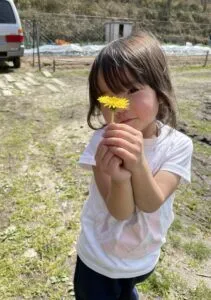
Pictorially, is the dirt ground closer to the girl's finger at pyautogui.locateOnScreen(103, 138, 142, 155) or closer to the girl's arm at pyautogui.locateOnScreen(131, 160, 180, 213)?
the girl's arm at pyautogui.locateOnScreen(131, 160, 180, 213)

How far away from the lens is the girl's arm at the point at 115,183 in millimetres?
799

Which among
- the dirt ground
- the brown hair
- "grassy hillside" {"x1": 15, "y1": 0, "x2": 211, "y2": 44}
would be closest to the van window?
the dirt ground

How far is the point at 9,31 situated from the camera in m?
8.73

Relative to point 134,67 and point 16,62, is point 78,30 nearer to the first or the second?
point 16,62

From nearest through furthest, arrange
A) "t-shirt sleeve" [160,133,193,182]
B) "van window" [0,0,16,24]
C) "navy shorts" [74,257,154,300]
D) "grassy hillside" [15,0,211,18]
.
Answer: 1. "t-shirt sleeve" [160,133,193,182]
2. "navy shorts" [74,257,154,300]
3. "van window" [0,0,16,24]
4. "grassy hillside" [15,0,211,18]

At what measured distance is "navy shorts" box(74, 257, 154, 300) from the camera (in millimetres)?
1301

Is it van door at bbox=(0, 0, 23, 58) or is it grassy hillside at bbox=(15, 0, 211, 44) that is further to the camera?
grassy hillside at bbox=(15, 0, 211, 44)

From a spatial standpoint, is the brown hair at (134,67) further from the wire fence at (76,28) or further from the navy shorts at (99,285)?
the wire fence at (76,28)

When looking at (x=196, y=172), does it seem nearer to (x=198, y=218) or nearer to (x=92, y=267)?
(x=198, y=218)

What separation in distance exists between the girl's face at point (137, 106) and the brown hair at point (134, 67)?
16 mm

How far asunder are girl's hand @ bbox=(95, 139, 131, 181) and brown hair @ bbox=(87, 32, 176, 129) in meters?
0.29

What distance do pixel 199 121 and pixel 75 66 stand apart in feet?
20.7

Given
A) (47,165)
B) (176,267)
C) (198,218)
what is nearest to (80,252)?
(176,267)

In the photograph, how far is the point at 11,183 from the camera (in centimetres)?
333
